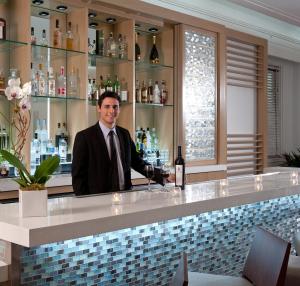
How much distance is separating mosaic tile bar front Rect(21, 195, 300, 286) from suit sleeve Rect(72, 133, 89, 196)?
96 centimetres

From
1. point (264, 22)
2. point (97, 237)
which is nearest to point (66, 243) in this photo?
point (97, 237)

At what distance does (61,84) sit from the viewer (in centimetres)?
389

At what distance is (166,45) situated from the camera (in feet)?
15.5

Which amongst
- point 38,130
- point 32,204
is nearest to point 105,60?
point 38,130

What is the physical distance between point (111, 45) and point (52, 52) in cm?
65

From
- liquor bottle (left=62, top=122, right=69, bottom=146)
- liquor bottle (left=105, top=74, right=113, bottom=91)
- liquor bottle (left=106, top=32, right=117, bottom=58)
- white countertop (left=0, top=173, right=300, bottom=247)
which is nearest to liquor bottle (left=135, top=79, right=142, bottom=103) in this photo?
liquor bottle (left=105, top=74, right=113, bottom=91)

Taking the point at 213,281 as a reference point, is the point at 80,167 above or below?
above

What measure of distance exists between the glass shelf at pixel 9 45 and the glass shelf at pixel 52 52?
0.21 m

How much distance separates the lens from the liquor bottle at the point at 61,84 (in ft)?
12.6

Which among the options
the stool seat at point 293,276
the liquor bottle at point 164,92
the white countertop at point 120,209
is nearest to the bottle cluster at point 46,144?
the liquor bottle at point 164,92

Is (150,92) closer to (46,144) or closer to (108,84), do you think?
(108,84)

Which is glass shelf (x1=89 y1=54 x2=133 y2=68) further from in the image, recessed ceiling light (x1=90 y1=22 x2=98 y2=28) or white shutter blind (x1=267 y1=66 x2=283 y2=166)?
white shutter blind (x1=267 y1=66 x2=283 y2=166)

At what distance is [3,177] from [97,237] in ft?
5.24

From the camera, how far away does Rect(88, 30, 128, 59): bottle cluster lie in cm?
426
